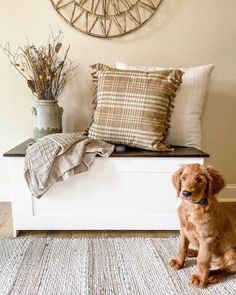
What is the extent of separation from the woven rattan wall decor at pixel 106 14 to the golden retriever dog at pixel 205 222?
1.22 meters

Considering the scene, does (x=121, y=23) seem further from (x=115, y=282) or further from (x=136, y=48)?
(x=115, y=282)

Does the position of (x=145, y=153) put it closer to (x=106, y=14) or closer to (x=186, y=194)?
(x=186, y=194)

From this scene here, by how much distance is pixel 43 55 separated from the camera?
1.92 metres

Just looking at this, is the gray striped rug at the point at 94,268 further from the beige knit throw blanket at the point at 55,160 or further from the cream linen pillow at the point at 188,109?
the cream linen pillow at the point at 188,109

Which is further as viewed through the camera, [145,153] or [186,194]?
[145,153]

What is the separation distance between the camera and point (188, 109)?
1786 millimetres

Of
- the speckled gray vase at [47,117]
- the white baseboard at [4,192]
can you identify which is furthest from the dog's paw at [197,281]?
the white baseboard at [4,192]

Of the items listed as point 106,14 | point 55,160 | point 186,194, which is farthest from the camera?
point 106,14

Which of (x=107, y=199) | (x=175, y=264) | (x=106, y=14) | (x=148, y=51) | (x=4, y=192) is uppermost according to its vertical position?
(x=106, y=14)

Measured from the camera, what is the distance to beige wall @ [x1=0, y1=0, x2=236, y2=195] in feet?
6.52

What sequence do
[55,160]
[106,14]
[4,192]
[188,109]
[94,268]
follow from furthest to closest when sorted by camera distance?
[4,192] → [106,14] → [188,109] → [55,160] → [94,268]

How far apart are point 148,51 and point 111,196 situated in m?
1.06

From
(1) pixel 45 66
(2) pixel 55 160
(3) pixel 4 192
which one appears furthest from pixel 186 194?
(3) pixel 4 192

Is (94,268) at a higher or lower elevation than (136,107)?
lower
